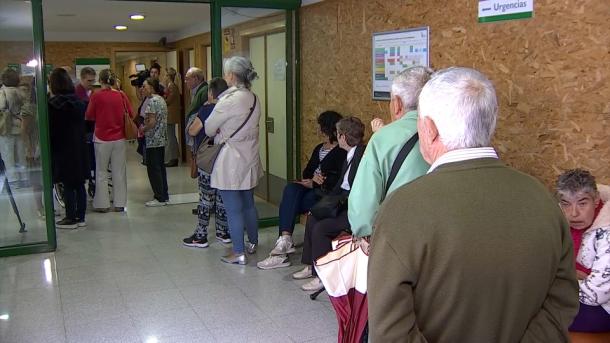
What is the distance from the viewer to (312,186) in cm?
449

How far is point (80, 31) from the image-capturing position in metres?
10.7

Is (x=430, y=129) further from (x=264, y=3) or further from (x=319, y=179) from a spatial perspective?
(x=264, y=3)

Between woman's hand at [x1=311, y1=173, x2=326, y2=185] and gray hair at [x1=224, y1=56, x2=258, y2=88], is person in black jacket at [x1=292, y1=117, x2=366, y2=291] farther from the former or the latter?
gray hair at [x1=224, y1=56, x2=258, y2=88]

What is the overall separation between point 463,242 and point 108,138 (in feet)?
17.2

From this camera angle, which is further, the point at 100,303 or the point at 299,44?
the point at 299,44

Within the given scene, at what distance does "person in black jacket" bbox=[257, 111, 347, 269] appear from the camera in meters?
4.21

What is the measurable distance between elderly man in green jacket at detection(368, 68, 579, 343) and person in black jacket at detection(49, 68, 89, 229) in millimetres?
4522

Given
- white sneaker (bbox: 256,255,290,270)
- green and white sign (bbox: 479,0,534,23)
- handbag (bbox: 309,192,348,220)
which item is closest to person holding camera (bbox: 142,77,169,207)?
white sneaker (bbox: 256,255,290,270)

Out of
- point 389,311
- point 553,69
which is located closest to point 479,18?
point 553,69

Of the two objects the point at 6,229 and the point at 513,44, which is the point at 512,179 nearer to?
the point at 513,44

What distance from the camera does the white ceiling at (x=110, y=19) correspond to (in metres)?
4.44

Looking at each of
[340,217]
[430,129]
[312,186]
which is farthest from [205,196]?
[430,129]

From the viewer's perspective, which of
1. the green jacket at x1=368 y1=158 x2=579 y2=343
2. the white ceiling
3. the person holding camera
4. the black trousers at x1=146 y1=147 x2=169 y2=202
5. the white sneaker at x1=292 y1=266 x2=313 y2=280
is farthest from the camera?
the black trousers at x1=146 y1=147 x2=169 y2=202

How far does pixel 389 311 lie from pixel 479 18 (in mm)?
2447
